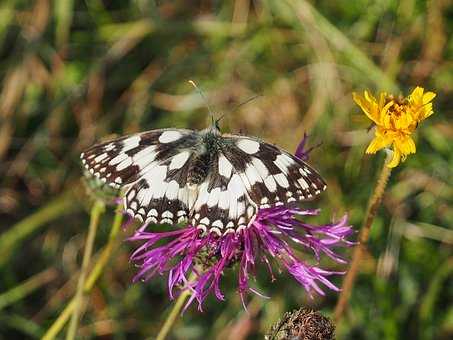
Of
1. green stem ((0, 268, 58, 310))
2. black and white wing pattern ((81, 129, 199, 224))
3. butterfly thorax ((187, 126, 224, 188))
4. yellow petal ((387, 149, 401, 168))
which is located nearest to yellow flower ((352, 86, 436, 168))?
yellow petal ((387, 149, 401, 168))

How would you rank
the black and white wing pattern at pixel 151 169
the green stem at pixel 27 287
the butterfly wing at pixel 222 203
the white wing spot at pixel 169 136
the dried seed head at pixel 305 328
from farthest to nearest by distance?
the green stem at pixel 27 287, the white wing spot at pixel 169 136, the black and white wing pattern at pixel 151 169, the butterfly wing at pixel 222 203, the dried seed head at pixel 305 328

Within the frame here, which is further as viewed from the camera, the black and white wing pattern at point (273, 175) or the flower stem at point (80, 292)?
the flower stem at point (80, 292)

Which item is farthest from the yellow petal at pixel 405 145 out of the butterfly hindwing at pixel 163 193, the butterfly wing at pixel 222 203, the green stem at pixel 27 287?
the green stem at pixel 27 287

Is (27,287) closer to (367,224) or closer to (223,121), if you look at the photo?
(223,121)

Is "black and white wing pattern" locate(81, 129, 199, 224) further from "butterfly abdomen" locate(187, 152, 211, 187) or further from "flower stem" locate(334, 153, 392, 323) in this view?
"flower stem" locate(334, 153, 392, 323)

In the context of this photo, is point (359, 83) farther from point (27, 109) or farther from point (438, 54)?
point (27, 109)

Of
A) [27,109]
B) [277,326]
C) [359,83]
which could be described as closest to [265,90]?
[359,83]

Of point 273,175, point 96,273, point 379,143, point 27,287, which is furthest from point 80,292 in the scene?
point 379,143

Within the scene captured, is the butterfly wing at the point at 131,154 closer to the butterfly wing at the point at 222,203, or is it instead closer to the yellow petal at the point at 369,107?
the butterfly wing at the point at 222,203
